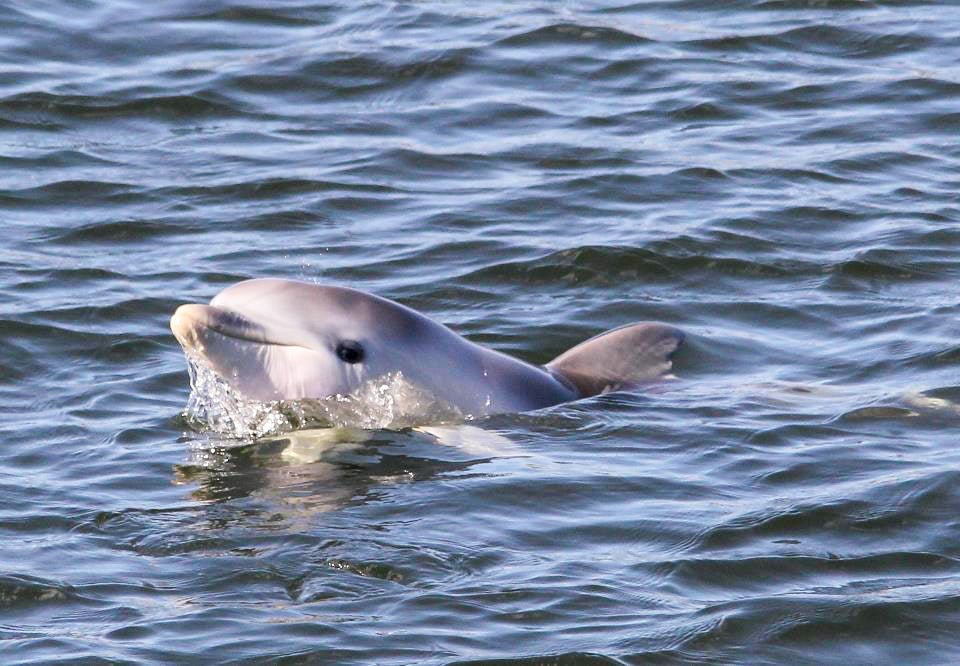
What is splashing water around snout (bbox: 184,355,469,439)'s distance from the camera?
9258 mm

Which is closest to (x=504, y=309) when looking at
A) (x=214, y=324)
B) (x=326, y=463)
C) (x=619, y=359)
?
(x=619, y=359)

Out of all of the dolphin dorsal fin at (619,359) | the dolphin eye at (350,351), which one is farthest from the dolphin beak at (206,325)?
the dolphin dorsal fin at (619,359)

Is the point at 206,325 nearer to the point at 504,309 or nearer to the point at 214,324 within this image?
the point at 214,324

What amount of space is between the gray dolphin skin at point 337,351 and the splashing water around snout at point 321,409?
0.15ft

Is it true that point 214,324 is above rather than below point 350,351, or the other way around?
above

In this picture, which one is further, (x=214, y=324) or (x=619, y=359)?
(x=619, y=359)

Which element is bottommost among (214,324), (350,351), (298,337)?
(350,351)

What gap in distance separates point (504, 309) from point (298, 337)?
8.90 feet

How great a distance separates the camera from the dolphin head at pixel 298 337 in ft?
29.1

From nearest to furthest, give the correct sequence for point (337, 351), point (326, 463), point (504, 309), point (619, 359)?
1. point (326, 463)
2. point (337, 351)
3. point (619, 359)
4. point (504, 309)

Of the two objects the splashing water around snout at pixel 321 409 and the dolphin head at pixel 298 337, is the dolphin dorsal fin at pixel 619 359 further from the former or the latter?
the dolphin head at pixel 298 337

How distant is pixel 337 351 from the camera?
364 inches

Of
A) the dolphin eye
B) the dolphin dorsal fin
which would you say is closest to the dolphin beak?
the dolphin eye

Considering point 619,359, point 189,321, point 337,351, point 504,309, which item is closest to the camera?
point 189,321
